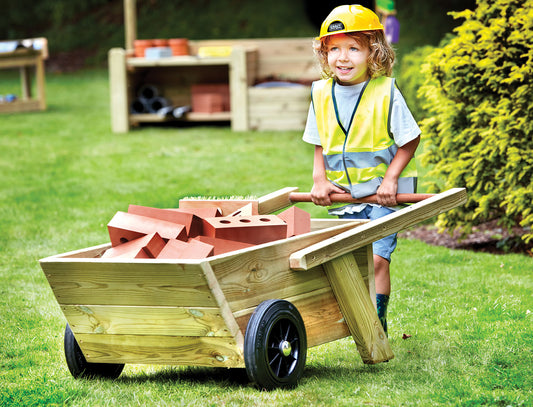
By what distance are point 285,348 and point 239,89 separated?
9.18m

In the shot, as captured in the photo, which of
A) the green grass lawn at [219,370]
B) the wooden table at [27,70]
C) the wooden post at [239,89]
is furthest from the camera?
the wooden table at [27,70]

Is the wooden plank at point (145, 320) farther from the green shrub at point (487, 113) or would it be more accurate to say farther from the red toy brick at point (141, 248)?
the green shrub at point (487, 113)

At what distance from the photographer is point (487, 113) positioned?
6504mm

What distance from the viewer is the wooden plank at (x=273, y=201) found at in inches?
175

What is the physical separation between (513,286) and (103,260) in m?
3.27

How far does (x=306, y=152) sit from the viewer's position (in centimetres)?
1077

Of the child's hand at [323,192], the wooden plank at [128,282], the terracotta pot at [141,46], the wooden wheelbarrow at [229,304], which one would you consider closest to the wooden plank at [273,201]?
the child's hand at [323,192]

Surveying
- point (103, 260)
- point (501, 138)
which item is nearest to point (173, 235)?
point (103, 260)

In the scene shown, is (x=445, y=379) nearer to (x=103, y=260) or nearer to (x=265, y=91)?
(x=103, y=260)

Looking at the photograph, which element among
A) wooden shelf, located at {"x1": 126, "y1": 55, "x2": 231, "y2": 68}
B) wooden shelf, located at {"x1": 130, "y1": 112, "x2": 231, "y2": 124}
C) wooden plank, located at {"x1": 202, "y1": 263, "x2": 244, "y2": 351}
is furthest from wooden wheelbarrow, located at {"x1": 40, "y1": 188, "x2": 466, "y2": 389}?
wooden shelf, located at {"x1": 130, "y1": 112, "x2": 231, "y2": 124}

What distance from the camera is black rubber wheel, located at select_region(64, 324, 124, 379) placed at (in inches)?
149

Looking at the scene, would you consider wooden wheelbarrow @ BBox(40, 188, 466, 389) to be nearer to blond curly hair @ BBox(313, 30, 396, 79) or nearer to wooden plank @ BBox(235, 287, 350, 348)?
wooden plank @ BBox(235, 287, 350, 348)

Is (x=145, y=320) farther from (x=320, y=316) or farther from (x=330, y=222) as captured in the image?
(x=330, y=222)

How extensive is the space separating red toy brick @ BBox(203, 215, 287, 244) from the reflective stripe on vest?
0.57 metres
